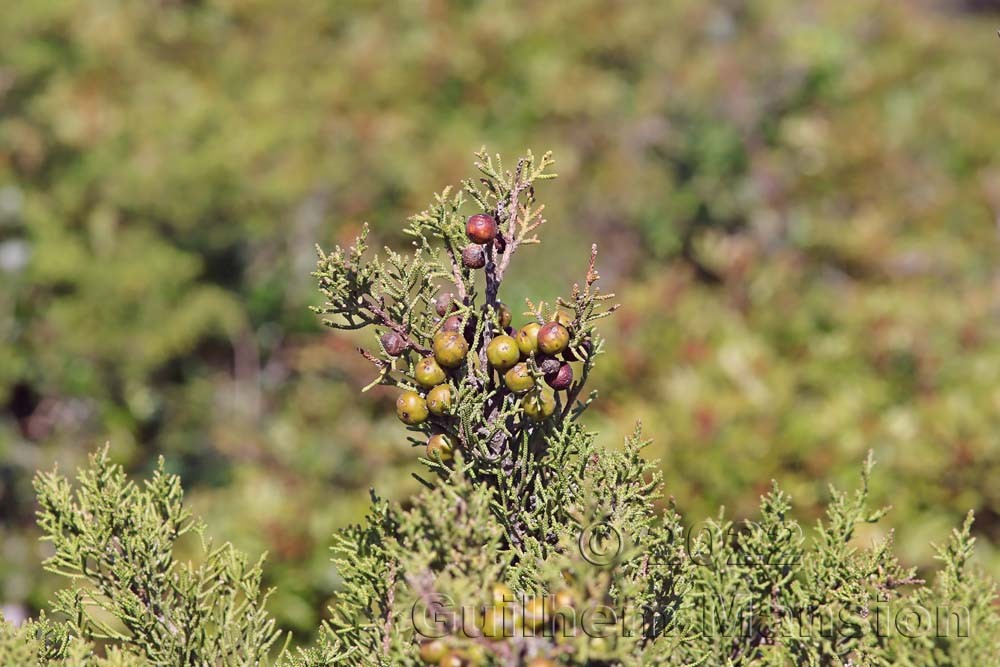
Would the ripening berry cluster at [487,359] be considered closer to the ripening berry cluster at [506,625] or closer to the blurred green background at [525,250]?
the ripening berry cluster at [506,625]

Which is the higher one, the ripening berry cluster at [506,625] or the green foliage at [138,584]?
the green foliage at [138,584]

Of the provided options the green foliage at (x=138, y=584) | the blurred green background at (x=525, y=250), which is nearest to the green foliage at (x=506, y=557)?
the green foliage at (x=138, y=584)

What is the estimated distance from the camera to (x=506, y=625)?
1189mm

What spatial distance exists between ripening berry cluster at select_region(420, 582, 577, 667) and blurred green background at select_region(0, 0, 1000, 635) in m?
2.14

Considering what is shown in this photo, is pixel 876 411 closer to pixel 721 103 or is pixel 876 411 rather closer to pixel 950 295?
pixel 950 295

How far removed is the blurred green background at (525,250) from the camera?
3.65 meters

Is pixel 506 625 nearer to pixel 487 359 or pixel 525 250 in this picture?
pixel 487 359

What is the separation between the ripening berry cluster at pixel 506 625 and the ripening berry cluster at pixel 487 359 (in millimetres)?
285

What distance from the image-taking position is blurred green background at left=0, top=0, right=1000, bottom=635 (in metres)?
3.65

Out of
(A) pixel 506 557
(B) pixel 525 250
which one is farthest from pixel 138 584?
(B) pixel 525 250

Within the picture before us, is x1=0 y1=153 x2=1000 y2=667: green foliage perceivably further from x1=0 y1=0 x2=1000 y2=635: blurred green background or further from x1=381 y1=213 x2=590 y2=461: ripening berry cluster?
x1=0 y1=0 x2=1000 y2=635: blurred green background

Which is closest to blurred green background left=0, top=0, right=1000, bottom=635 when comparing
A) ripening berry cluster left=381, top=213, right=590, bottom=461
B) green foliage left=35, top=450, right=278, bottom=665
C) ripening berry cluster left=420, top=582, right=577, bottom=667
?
green foliage left=35, top=450, right=278, bottom=665

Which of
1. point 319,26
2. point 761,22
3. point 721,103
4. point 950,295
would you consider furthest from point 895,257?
point 319,26

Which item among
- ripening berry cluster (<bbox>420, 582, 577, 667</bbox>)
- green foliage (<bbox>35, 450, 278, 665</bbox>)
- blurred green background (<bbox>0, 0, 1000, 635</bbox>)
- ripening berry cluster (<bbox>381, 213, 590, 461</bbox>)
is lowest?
ripening berry cluster (<bbox>420, 582, 577, 667</bbox>)
